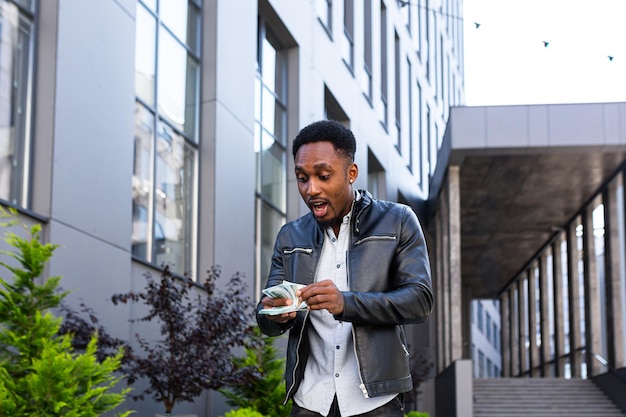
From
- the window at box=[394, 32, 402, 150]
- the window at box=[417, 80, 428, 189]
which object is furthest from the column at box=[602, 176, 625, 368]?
the window at box=[417, 80, 428, 189]

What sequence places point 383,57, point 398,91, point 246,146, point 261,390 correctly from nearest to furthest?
point 261,390 → point 246,146 → point 383,57 → point 398,91

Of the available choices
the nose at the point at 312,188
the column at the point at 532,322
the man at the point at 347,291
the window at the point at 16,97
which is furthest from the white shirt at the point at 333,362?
the column at the point at 532,322

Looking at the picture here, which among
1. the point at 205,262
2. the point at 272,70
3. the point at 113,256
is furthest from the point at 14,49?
the point at 272,70

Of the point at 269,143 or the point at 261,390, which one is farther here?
the point at 269,143

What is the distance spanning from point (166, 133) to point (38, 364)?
22.4 ft

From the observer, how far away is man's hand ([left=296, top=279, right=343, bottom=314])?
313 cm

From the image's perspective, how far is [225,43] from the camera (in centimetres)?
1455

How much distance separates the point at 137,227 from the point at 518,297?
33.4 metres

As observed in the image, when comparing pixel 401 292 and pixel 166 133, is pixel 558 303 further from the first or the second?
pixel 401 292

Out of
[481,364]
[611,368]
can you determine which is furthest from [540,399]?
[481,364]

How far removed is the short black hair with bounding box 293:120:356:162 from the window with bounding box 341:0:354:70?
1955cm

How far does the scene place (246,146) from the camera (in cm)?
1513

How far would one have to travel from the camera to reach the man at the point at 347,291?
11.0ft

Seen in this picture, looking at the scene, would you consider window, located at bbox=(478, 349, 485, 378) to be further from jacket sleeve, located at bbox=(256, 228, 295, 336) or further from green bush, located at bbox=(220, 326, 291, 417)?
jacket sleeve, located at bbox=(256, 228, 295, 336)
